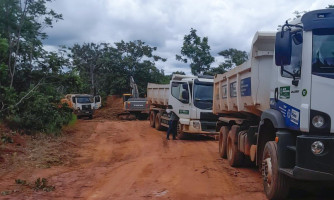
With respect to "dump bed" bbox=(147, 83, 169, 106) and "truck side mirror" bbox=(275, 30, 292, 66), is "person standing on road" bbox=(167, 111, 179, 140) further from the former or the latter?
"truck side mirror" bbox=(275, 30, 292, 66)

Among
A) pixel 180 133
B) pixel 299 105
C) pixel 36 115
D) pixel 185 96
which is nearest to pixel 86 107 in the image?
pixel 36 115

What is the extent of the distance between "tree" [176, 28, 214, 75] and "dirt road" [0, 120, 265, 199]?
23.3 metres

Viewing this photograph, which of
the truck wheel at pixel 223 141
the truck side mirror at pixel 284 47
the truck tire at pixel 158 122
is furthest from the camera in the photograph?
the truck tire at pixel 158 122

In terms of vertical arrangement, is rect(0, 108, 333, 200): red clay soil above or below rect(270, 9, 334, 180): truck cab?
below

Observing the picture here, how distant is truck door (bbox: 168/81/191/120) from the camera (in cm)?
1569

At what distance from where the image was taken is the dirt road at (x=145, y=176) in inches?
272

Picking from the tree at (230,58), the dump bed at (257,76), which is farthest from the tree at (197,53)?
the dump bed at (257,76)

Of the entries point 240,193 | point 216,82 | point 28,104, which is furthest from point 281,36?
point 28,104

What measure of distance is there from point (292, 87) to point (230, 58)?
3331cm

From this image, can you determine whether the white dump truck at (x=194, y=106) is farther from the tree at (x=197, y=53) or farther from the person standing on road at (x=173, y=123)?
the tree at (x=197, y=53)

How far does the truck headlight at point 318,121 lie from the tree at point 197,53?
3087cm

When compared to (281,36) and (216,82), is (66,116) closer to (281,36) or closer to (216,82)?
(216,82)

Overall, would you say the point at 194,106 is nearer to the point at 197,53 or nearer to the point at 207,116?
the point at 207,116

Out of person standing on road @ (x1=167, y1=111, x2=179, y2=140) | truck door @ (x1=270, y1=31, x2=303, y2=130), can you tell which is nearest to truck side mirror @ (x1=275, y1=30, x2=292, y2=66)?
truck door @ (x1=270, y1=31, x2=303, y2=130)
